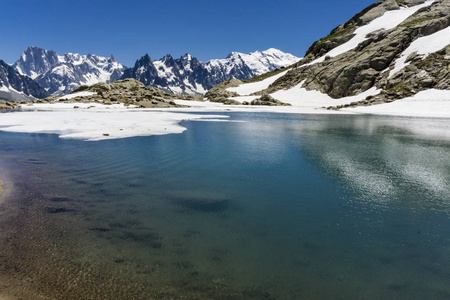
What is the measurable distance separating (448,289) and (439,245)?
2.40 m

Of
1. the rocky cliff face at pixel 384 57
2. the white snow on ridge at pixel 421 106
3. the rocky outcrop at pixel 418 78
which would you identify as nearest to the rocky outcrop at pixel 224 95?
the rocky cliff face at pixel 384 57

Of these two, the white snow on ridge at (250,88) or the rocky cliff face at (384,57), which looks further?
the white snow on ridge at (250,88)

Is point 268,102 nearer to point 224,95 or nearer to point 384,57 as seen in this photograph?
point 224,95

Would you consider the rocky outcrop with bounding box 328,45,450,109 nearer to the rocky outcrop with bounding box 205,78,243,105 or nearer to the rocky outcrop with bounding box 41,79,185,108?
the rocky outcrop with bounding box 205,78,243,105

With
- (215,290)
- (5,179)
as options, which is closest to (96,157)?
(5,179)

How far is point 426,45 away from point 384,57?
48.0ft

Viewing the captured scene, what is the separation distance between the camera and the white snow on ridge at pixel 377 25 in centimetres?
14288

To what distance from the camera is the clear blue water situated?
6730 millimetres

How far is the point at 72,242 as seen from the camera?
8484 mm

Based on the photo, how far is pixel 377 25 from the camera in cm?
15000

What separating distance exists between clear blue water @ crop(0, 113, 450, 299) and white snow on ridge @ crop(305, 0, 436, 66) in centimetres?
15081

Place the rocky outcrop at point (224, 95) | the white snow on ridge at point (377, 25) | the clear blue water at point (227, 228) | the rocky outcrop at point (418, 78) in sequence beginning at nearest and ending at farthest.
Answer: the clear blue water at point (227, 228)
the rocky outcrop at point (418, 78)
the rocky outcrop at point (224, 95)
the white snow on ridge at point (377, 25)

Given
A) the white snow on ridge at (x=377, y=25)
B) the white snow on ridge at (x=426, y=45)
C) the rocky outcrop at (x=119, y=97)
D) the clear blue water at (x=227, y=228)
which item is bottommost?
the clear blue water at (x=227, y=228)

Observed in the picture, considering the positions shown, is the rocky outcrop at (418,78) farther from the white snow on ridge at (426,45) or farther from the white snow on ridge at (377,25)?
the white snow on ridge at (377,25)
